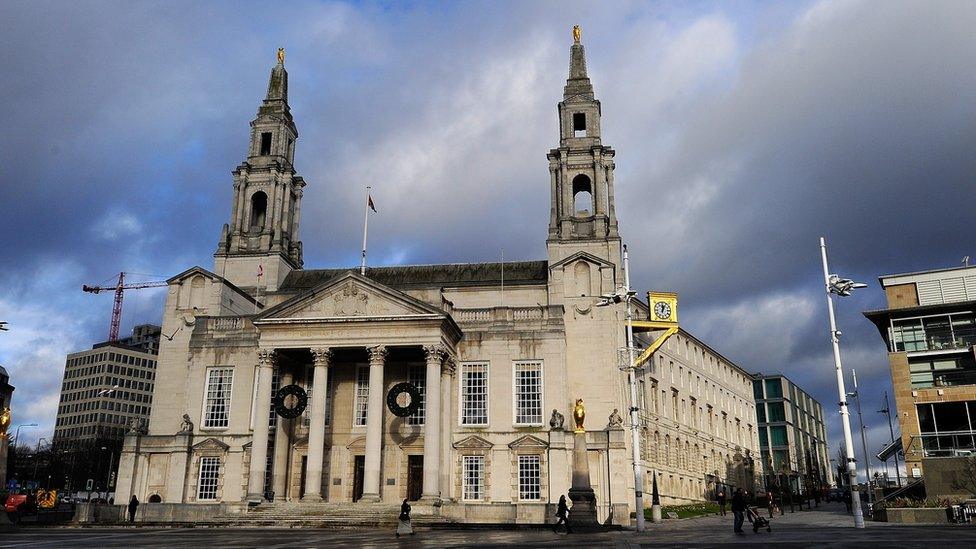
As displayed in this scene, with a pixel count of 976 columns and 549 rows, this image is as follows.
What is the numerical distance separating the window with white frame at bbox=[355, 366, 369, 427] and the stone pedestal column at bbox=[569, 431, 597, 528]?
16.0m

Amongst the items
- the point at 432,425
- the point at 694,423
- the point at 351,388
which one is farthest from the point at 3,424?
the point at 694,423

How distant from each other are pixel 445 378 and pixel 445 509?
782cm

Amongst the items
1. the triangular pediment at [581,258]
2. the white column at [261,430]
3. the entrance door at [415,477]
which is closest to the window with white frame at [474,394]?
the entrance door at [415,477]

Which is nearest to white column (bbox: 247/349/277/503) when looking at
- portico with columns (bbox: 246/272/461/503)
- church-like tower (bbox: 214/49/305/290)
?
portico with columns (bbox: 246/272/461/503)

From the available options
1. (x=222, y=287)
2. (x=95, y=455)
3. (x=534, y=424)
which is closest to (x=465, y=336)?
(x=534, y=424)

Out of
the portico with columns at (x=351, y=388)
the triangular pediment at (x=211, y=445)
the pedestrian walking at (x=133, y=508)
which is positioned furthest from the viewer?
the triangular pediment at (x=211, y=445)

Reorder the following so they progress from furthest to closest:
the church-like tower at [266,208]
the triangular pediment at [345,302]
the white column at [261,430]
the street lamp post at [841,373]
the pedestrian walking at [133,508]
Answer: the church-like tower at [266,208] → the triangular pediment at [345,302] → the white column at [261,430] → the pedestrian walking at [133,508] → the street lamp post at [841,373]

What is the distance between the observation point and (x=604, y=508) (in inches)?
1647

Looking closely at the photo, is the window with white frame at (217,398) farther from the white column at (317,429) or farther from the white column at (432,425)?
the white column at (432,425)

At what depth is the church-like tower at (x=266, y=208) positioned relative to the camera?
5541 cm

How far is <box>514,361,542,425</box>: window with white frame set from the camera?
145 feet

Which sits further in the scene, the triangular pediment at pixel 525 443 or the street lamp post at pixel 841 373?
the triangular pediment at pixel 525 443

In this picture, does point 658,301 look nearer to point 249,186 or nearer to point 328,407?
point 328,407

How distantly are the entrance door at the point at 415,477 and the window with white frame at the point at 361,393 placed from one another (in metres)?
3.71
